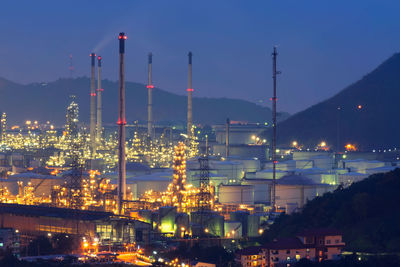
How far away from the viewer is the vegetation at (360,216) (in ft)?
67.0

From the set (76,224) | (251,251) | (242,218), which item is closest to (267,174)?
(242,218)

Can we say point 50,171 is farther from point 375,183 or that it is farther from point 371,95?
point 371,95

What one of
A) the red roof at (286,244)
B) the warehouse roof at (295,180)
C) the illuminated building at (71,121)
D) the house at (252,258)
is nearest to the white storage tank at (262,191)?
the warehouse roof at (295,180)

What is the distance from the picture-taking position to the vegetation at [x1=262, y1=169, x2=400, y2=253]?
67.0 ft

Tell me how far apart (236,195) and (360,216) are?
11045 mm

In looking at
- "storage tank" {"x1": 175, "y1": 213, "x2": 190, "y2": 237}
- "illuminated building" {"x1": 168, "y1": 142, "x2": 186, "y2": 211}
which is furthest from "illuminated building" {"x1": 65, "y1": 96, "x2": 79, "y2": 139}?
"storage tank" {"x1": 175, "y1": 213, "x2": 190, "y2": 237}

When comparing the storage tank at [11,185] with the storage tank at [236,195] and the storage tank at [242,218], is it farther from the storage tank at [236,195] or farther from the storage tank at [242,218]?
the storage tank at [242,218]

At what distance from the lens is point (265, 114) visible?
404ft

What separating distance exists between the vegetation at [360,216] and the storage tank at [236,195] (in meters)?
7.48

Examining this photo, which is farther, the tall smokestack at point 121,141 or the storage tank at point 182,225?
the tall smokestack at point 121,141

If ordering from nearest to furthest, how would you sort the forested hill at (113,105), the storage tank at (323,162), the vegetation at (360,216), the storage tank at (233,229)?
1. the vegetation at (360,216)
2. the storage tank at (233,229)
3. the storage tank at (323,162)
4. the forested hill at (113,105)

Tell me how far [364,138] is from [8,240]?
133 feet

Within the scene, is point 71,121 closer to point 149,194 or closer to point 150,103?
point 150,103

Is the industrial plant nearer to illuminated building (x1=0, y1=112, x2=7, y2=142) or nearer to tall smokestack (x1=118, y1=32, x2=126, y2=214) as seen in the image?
tall smokestack (x1=118, y1=32, x2=126, y2=214)
